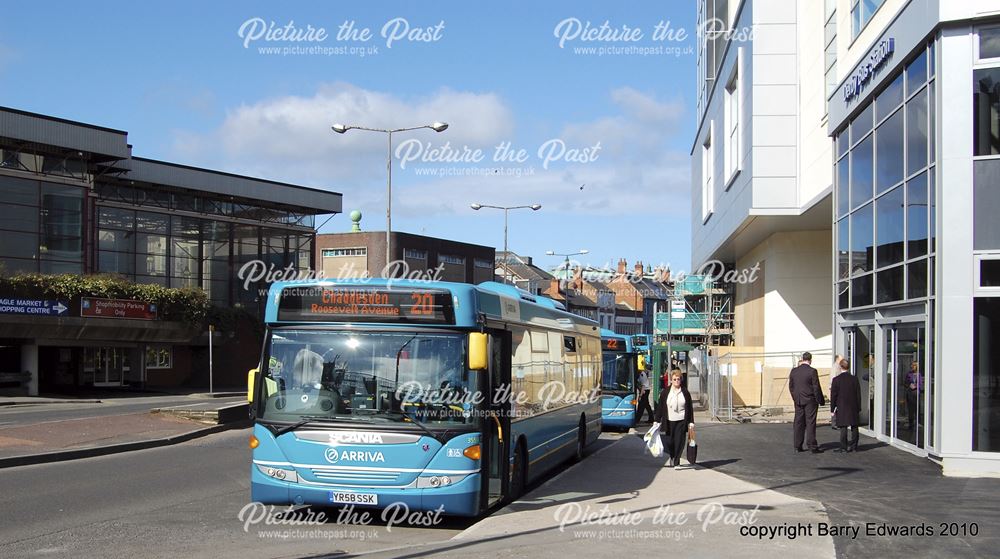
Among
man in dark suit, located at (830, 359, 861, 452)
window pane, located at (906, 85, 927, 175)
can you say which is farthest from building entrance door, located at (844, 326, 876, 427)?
window pane, located at (906, 85, 927, 175)

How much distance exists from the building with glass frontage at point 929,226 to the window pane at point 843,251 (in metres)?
0.64

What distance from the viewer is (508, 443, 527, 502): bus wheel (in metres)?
11.6

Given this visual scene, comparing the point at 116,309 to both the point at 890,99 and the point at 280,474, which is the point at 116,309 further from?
the point at 280,474

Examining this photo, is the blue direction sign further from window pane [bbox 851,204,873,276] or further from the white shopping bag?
window pane [bbox 851,204,873,276]

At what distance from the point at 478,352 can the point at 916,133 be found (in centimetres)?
1026

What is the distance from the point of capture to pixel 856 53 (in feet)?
64.2

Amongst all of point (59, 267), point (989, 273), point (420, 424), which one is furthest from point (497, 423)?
point (59, 267)

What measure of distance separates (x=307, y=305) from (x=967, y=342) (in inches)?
381

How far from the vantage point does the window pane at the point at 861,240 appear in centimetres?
1877

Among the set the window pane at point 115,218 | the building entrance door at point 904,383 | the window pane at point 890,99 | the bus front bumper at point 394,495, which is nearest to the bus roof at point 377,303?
the bus front bumper at point 394,495

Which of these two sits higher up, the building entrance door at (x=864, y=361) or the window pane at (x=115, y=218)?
the window pane at (x=115, y=218)

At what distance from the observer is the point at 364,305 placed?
33.0ft

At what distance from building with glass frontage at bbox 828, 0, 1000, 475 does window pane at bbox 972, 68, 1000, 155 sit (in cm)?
1

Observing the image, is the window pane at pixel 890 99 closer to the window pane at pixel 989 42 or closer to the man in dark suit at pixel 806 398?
the window pane at pixel 989 42
